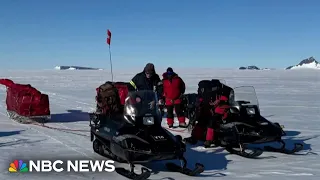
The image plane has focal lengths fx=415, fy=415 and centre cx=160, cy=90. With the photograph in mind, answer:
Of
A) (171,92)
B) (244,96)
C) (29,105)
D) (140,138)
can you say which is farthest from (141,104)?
(29,105)

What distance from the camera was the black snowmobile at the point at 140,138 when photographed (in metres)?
5.38

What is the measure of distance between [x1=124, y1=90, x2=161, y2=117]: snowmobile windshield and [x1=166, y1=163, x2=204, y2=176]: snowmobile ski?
0.78m

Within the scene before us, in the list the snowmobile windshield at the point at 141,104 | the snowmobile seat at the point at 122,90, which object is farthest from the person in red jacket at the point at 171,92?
the snowmobile windshield at the point at 141,104

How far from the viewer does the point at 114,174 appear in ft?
18.1

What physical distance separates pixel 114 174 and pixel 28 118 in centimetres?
480

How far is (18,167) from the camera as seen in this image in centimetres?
568

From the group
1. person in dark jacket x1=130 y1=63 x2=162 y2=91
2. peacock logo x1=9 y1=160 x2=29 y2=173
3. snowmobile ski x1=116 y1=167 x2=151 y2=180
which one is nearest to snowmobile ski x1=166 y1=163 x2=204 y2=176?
snowmobile ski x1=116 y1=167 x2=151 y2=180

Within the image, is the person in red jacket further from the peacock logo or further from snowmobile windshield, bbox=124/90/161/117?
the peacock logo

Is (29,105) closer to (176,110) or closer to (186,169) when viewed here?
(176,110)

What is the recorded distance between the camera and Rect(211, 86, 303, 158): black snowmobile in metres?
6.75

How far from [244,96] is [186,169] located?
2.51 metres

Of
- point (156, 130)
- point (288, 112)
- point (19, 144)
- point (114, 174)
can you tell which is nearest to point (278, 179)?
point (156, 130)

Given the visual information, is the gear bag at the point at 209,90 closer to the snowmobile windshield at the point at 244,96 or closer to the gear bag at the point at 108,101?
the snowmobile windshield at the point at 244,96

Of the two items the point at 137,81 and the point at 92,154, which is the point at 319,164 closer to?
the point at 92,154
